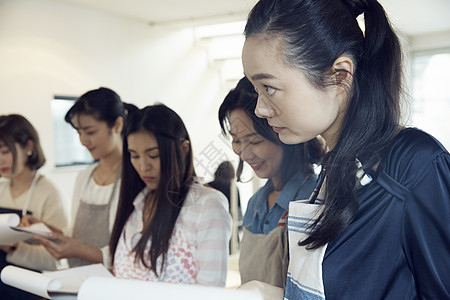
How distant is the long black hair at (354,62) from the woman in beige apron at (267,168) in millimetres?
173

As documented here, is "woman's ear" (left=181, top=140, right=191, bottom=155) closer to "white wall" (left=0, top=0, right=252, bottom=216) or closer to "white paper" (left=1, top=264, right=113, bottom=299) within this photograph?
"white paper" (left=1, top=264, right=113, bottom=299)

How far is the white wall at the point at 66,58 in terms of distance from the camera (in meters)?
2.15

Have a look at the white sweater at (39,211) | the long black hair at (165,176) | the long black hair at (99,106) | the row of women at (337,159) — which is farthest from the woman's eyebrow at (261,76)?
the white sweater at (39,211)

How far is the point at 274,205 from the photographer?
2.36 feet

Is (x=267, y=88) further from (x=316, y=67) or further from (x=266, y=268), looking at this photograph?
(x=266, y=268)

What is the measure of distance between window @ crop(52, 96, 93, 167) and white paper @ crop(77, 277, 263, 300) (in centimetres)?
192

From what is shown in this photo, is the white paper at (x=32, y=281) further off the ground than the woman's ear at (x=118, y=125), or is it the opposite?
the woman's ear at (x=118, y=125)

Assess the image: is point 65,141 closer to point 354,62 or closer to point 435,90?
point 354,62

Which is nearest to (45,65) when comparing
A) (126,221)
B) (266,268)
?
(126,221)

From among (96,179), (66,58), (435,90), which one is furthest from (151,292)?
(435,90)

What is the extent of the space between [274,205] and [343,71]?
0.29 metres

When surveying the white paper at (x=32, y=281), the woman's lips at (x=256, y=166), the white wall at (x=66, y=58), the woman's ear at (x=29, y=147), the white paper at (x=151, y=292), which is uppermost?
the white wall at (x=66, y=58)

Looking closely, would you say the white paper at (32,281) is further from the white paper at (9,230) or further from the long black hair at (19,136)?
the long black hair at (19,136)

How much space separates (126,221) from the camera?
95 cm
